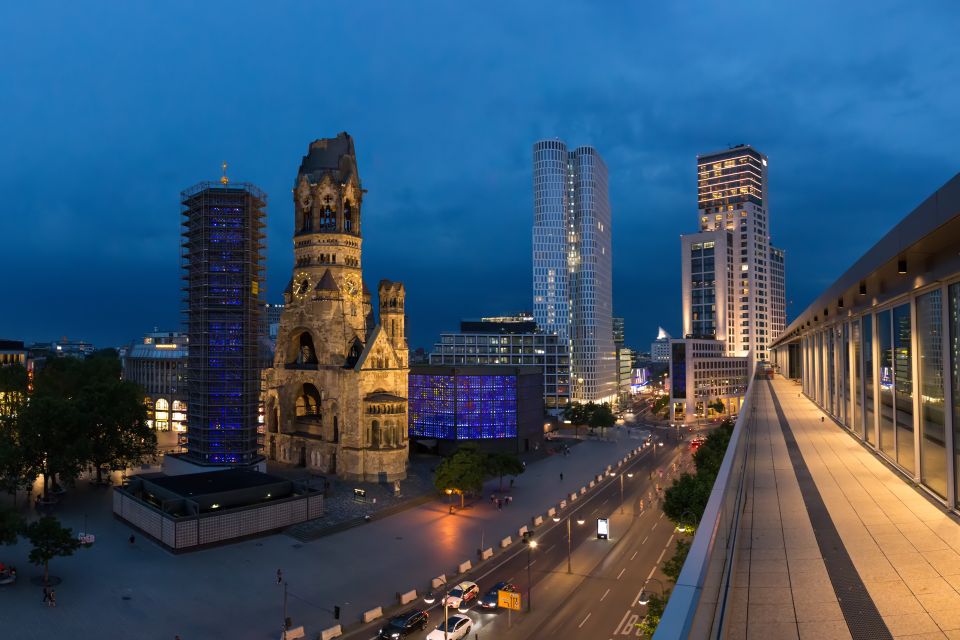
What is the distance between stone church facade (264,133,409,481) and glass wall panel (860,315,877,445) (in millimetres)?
50391

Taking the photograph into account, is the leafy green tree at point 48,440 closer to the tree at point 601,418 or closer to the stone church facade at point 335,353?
the stone church facade at point 335,353

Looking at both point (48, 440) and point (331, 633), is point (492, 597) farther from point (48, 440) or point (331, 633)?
point (48, 440)

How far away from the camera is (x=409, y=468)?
243ft

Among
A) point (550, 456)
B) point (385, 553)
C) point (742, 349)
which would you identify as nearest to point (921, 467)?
point (385, 553)

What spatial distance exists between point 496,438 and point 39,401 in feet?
179

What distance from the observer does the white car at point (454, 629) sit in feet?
99.1

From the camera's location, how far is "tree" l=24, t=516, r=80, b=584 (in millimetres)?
36781

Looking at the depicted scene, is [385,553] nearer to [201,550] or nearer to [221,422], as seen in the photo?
[201,550]

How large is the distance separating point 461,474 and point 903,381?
144ft

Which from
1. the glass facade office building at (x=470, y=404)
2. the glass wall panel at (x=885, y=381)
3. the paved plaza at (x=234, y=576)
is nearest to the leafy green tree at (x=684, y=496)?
the paved plaza at (x=234, y=576)

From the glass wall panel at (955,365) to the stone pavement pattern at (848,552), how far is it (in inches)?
56.0

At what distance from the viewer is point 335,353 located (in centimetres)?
6938

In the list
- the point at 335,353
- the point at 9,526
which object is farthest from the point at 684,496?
the point at 9,526

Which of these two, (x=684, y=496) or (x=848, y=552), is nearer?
(x=848, y=552)
